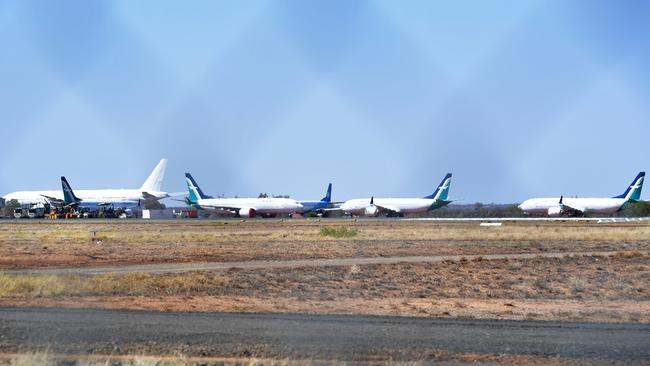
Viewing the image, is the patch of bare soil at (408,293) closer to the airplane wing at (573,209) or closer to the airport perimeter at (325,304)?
the airport perimeter at (325,304)

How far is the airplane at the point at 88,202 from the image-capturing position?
421 feet

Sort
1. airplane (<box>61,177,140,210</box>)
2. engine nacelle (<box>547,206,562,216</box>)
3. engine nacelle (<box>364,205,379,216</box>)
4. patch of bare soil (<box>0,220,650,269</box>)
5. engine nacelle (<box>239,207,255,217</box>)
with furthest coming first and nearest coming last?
airplane (<box>61,177,140,210</box>) < engine nacelle (<box>364,205,379,216</box>) < engine nacelle (<box>547,206,562,216</box>) < engine nacelle (<box>239,207,255,217</box>) < patch of bare soil (<box>0,220,650,269</box>)

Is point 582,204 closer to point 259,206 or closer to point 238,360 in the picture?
point 259,206

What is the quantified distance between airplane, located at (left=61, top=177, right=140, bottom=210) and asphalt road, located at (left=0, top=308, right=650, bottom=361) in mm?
113030

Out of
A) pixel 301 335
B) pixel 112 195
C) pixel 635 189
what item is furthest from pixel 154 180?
pixel 301 335

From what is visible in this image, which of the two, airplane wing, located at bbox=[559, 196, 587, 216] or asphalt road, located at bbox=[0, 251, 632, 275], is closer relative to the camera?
asphalt road, located at bbox=[0, 251, 632, 275]

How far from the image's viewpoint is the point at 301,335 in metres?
15.8

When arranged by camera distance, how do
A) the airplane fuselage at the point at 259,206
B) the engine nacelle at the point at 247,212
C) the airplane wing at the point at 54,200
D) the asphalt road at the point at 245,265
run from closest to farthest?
1. the asphalt road at the point at 245,265
2. the engine nacelle at the point at 247,212
3. the airplane fuselage at the point at 259,206
4. the airplane wing at the point at 54,200

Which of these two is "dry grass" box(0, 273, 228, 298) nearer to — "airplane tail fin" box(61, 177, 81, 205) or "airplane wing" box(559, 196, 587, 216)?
"airplane wing" box(559, 196, 587, 216)

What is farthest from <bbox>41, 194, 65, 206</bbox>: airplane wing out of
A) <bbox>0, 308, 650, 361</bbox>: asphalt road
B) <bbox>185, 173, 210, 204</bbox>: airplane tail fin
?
<bbox>0, 308, 650, 361</bbox>: asphalt road

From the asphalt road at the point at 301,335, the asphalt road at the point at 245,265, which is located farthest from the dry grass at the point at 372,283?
the asphalt road at the point at 301,335

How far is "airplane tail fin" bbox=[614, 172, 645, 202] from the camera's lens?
122 m

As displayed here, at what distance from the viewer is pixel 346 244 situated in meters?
52.0

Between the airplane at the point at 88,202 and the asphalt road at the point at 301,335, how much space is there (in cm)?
11303
